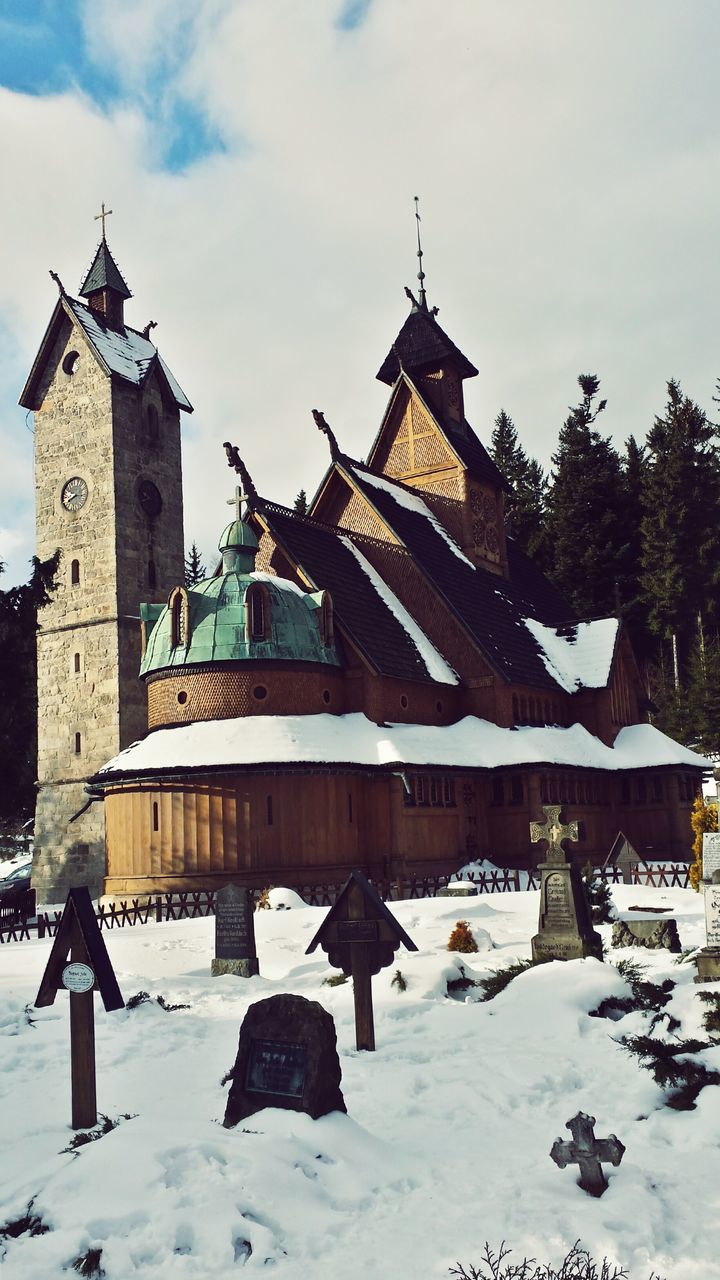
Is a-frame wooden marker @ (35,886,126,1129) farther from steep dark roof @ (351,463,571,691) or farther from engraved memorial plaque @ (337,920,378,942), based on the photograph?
steep dark roof @ (351,463,571,691)

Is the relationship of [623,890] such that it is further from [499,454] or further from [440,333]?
[499,454]

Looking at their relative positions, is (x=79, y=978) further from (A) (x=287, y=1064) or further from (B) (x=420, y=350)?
(B) (x=420, y=350)

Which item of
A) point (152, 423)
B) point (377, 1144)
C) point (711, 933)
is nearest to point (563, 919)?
point (711, 933)

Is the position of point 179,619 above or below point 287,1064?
above

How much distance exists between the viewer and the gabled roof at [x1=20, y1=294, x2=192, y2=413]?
47372 mm

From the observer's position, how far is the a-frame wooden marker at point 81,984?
9781 millimetres

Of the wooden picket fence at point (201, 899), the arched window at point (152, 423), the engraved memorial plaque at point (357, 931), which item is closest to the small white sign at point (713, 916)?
the engraved memorial plaque at point (357, 931)

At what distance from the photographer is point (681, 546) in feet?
213

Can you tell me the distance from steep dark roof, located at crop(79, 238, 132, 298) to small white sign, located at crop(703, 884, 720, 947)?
42991 millimetres

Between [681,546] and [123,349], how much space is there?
110ft

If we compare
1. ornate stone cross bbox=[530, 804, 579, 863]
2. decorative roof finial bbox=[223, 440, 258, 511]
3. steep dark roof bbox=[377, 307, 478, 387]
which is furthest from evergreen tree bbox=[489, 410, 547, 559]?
ornate stone cross bbox=[530, 804, 579, 863]

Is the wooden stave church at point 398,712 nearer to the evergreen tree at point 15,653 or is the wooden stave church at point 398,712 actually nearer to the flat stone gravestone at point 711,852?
the evergreen tree at point 15,653

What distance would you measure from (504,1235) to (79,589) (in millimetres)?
40374

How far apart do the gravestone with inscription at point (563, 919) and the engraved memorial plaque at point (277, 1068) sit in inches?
327
